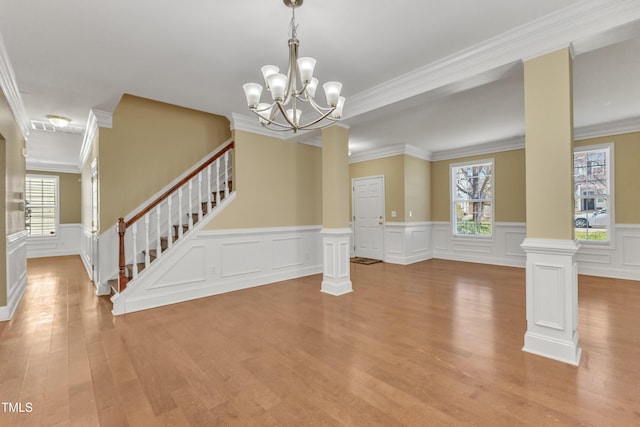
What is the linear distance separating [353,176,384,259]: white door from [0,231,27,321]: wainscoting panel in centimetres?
628

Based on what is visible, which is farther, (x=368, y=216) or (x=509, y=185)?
(x=368, y=216)

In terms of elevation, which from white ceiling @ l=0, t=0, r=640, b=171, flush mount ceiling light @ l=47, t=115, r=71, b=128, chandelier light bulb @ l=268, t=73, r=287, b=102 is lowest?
chandelier light bulb @ l=268, t=73, r=287, b=102

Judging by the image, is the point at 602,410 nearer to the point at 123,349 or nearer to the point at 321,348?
the point at 321,348

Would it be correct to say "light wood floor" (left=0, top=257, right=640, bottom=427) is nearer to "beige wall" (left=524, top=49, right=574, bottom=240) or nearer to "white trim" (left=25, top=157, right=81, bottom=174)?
"beige wall" (left=524, top=49, right=574, bottom=240)

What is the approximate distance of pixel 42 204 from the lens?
819cm

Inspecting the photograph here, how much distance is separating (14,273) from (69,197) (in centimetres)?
578

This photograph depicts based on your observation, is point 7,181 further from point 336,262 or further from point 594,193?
point 594,193

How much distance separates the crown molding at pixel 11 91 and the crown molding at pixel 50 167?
4173 mm

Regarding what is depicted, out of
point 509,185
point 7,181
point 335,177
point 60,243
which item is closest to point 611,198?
point 509,185

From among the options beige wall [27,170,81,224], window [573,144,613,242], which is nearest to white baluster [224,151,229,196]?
window [573,144,613,242]

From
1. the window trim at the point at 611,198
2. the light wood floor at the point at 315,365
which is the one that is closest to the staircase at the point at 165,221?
the light wood floor at the point at 315,365

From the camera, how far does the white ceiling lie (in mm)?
2260

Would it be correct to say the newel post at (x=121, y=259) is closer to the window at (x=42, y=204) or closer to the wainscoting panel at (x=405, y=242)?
the wainscoting panel at (x=405, y=242)

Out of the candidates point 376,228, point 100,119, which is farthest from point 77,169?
point 376,228
